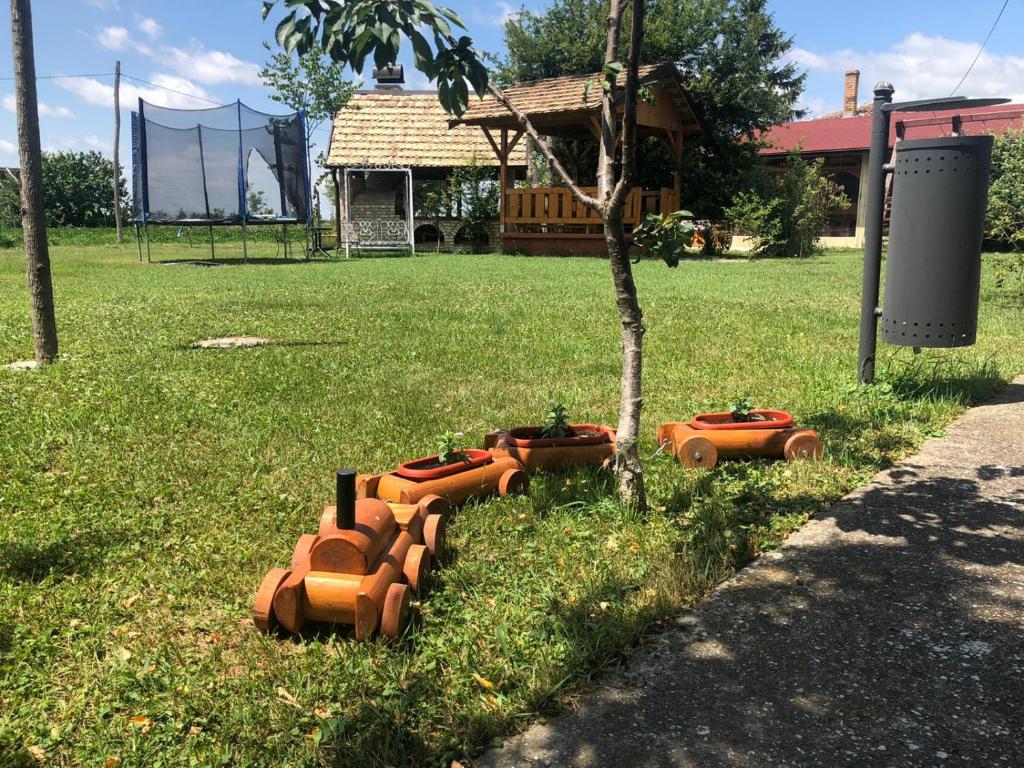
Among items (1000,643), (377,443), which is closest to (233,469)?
(377,443)

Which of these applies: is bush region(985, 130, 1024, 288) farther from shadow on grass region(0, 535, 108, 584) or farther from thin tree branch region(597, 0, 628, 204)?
shadow on grass region(0, 535, 108, 584)

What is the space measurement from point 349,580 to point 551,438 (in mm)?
1574

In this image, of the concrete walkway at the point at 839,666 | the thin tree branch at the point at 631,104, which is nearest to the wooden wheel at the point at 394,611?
the concrete walkway at the point at 839,666

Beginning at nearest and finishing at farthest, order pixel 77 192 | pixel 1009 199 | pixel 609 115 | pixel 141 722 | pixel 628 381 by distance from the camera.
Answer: pixel 141 722, pixel 609 115, pixel 628 381, pixel 1009 199, pixel 77 192

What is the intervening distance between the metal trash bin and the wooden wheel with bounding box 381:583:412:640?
3780 mm

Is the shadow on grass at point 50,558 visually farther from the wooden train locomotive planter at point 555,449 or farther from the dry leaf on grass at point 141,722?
the wooden train locomotive planter at point 555,449

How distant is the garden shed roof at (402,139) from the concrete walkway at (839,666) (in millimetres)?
22651

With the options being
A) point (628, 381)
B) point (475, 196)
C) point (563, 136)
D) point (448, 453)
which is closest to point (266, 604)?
point (448, 453)

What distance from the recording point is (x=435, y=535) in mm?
2924

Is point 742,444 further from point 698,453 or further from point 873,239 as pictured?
point 873,239

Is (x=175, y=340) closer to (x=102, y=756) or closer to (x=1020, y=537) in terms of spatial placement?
(x=102, y=756)

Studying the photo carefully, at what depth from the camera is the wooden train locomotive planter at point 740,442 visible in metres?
3.99

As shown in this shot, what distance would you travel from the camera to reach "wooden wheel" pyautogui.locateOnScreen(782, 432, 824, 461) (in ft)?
13.3

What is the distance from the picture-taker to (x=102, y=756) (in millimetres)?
2000
